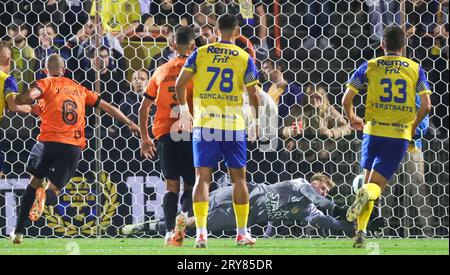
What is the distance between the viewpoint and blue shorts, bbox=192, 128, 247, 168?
888cm

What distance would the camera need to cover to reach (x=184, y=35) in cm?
949

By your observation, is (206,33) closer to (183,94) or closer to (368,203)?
(183,94)

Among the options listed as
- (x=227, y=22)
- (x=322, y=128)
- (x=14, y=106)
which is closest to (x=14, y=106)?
(x=14, y=106)

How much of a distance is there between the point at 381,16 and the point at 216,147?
347cm

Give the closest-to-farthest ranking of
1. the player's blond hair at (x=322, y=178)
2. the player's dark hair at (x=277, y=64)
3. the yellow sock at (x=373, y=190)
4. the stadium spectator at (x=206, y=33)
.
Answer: the yellow sock at (x=373, y=190) < the player's blond hair at (x=322, y=178) < the player's dark hair at (x=277, y=64) < the stadium spectator at (x=206, y=33)

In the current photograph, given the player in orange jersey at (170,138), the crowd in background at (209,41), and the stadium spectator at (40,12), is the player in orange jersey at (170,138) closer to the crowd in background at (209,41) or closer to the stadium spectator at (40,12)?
the crowd in background at (209,41)

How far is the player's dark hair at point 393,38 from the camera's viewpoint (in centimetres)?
908

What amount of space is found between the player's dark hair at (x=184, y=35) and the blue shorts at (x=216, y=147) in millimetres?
943

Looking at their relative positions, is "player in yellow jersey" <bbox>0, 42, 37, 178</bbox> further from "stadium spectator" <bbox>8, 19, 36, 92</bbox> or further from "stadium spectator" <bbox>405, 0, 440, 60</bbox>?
"stadium spectator" <bbox>405, 0, 440, 60</bbox>

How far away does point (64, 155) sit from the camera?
33.0ft

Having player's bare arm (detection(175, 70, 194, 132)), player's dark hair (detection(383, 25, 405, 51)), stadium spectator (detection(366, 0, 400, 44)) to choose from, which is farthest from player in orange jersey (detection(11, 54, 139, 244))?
stadium spectator (detection(366, 0, 400, 44))

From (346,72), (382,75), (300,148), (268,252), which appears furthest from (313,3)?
(268,252)

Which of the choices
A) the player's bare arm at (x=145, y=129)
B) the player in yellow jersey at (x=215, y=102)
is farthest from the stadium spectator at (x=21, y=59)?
the player in yellow jersey at (x=215, y=102)

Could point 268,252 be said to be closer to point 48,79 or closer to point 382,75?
point 382,75
